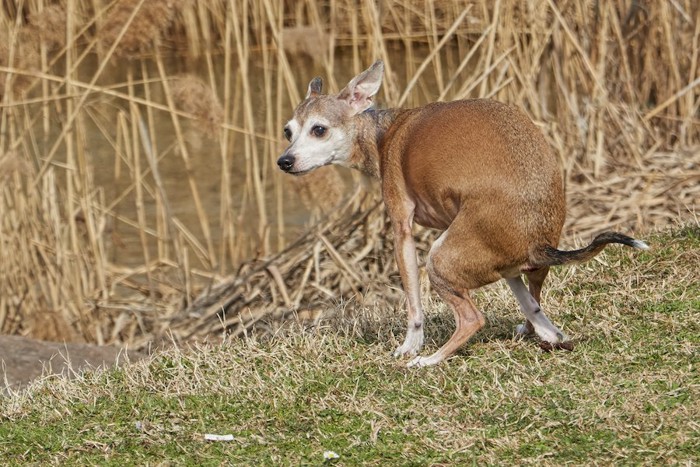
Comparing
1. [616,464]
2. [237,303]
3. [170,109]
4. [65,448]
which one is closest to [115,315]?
[237,303]

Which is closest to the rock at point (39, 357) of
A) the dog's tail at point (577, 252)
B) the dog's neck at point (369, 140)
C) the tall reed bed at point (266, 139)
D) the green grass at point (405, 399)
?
the tall reed bed at point (266, 139)

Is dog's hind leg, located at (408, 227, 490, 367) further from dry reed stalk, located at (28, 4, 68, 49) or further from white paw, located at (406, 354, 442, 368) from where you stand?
dry reed stalk, located at (28, 4, 68, 49)

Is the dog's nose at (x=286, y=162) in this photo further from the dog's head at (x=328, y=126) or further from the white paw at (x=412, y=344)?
the white paw at (x=412, y=344)

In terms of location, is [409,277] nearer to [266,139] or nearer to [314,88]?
[314,88]

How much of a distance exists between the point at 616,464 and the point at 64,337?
12.7 ft

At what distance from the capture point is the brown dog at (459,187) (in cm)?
428

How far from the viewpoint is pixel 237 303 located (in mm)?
7227

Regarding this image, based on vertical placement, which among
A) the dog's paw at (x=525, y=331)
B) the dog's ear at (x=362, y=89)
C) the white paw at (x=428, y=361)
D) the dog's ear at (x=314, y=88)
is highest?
the dog's ear at (x=362, y=89)

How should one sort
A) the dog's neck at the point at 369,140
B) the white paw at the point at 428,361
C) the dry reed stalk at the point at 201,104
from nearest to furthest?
the white paw at the point at 428,361 → the dog's neck at the point at 369,140 → the dry reed stalk at the point at 201,104

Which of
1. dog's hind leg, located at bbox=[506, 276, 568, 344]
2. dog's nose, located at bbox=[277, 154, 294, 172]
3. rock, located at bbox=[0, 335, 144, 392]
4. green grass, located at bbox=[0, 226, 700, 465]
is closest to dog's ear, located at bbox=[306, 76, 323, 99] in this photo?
dog's nose, located at bbox=[277, 154, 294, 172]

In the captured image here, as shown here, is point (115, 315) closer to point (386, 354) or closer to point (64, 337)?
point (64, 337)

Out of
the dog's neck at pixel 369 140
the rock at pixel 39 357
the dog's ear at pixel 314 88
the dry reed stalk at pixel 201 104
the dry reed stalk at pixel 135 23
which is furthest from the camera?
the dry reed stalk at pixel 135 23

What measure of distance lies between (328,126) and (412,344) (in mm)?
956

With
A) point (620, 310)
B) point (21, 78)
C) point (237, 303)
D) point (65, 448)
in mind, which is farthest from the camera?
point (237, 303)
